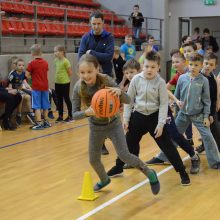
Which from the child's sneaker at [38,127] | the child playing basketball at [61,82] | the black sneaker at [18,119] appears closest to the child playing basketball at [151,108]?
the child's sneaker at [38,127]

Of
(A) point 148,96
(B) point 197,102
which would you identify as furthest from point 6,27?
(A) point 148,96

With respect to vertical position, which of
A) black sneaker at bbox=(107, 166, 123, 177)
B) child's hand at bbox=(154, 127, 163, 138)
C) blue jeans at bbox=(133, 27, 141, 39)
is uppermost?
blue jeans at bbox=(133, 27, 141, 39)

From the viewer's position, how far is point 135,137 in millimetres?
5094

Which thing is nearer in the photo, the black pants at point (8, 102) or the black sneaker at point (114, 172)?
the black sneaker at point (114, 172)

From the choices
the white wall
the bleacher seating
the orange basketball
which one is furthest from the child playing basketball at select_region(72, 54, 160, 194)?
the white wall

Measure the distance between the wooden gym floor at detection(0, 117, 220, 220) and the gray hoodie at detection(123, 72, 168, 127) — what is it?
76 centimetres

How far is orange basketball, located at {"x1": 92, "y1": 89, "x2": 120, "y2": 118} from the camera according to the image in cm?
408

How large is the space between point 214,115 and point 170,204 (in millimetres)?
1761

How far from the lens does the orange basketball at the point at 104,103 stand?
13.4 feet

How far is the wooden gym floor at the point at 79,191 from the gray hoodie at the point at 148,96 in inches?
29.9

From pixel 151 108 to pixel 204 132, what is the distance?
102 centimetres

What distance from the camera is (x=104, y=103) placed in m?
4.06

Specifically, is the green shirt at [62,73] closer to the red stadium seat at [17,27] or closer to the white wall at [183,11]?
the red stadium seat at [17,27]

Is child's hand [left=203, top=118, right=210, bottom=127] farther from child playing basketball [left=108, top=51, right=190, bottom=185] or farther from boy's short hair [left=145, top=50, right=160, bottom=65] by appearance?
boy's short hair [left=145, top=50, right=160, bottom=65]
